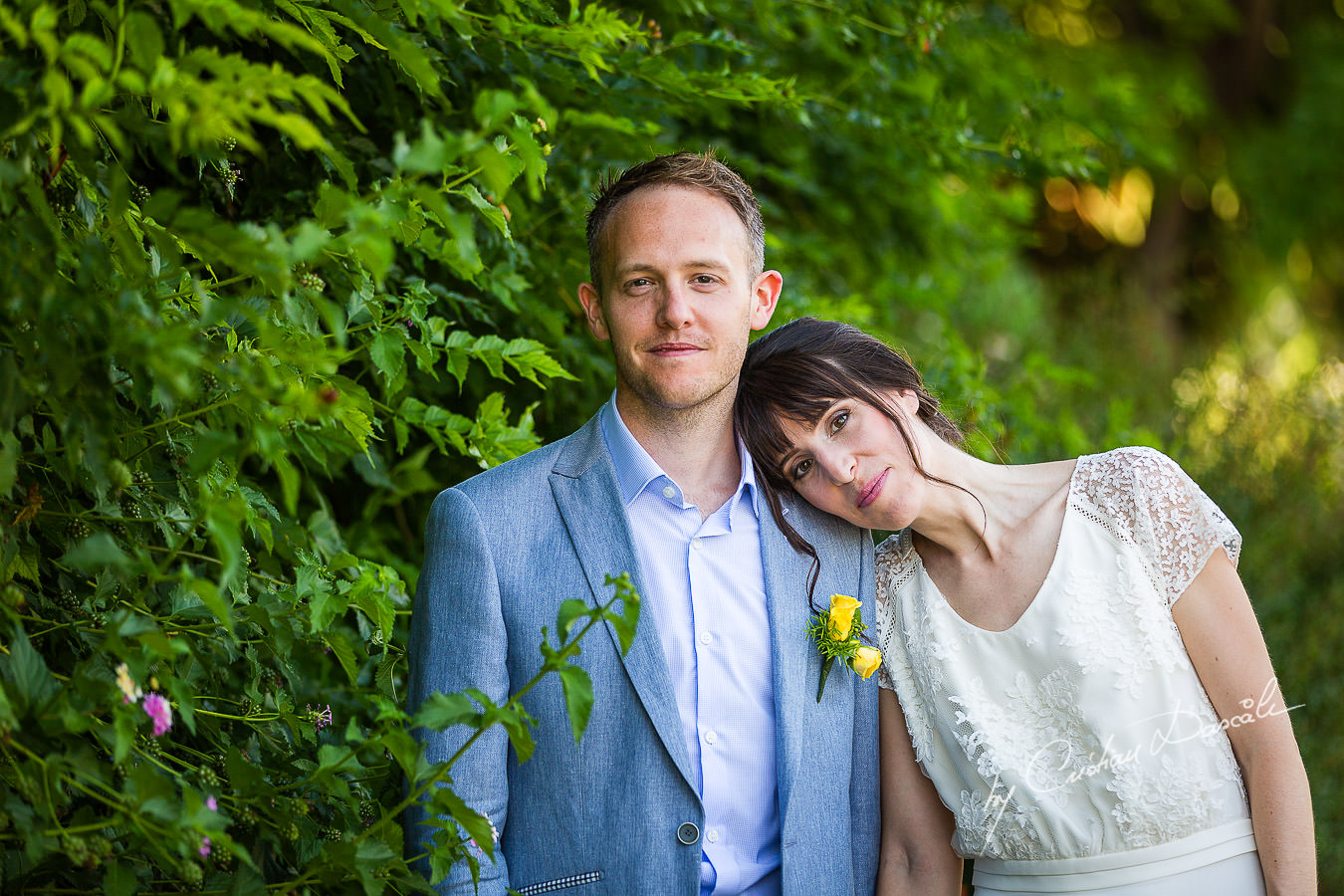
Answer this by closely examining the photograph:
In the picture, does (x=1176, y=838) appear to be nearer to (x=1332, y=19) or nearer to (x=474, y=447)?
(x=474, y=447)

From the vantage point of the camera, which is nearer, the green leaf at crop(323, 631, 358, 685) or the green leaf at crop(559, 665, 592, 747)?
the green leaf at crop(559, 665, 592, 747)

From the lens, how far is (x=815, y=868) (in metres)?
2.36

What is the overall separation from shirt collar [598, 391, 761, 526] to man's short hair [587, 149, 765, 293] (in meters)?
0.34

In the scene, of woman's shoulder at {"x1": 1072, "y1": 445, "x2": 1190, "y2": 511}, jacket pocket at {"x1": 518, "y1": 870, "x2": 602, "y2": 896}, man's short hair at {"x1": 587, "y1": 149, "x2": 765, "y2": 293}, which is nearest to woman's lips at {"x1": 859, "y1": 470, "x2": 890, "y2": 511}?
woman's shoulder at {"x1": 1072, "y1": 445, "x2": 1190, "y2": 511}

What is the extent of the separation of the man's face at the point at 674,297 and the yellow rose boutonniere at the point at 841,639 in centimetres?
59

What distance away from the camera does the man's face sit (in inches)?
98.6

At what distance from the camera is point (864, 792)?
8.45 ft

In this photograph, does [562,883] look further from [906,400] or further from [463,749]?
[906,400]

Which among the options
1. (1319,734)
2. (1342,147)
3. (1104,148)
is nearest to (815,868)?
(1319,734)

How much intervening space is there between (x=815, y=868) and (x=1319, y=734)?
3.50 m

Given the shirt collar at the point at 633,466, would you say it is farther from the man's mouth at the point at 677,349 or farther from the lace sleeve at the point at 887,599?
the lace sleeve at the point at 887,599

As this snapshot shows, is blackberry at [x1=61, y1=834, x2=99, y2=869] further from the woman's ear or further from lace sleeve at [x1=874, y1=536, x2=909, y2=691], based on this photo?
the woman's ear

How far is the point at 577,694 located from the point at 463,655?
694 millimetres

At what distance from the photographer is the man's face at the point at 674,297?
8.21 ft
